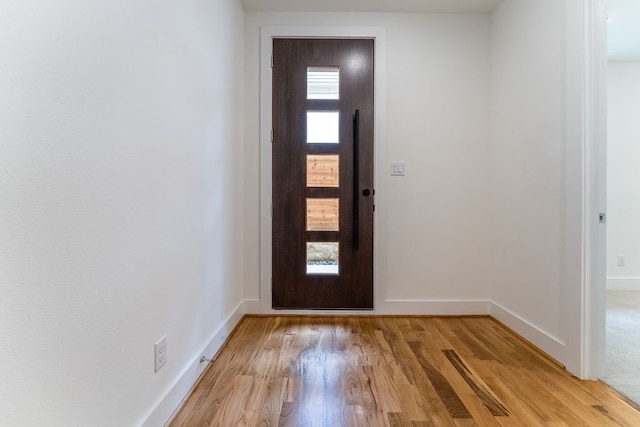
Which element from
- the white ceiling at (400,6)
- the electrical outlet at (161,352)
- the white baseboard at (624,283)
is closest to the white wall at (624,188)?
the white baseboard at (624,283)

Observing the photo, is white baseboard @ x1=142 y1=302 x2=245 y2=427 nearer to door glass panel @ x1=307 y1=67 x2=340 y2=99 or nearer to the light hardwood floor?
the light hardwood floor

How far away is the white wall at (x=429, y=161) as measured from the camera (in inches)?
103

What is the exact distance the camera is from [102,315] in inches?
37.5

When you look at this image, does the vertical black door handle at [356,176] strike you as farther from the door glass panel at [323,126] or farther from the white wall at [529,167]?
the white wall at [529,167]

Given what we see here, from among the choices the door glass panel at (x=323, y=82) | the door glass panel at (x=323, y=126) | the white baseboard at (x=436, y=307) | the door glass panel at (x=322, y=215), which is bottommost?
the white baseboard at (x=436, y=307)

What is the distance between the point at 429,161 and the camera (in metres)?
2.64

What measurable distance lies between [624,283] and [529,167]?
2.47 metres

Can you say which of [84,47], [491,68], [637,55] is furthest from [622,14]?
[84,47]

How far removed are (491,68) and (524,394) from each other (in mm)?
2348

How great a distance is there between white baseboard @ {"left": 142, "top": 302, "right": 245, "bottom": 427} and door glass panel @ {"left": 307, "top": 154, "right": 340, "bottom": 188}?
50.7 inches

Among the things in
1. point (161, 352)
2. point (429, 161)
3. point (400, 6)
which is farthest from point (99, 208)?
point (400, 6)

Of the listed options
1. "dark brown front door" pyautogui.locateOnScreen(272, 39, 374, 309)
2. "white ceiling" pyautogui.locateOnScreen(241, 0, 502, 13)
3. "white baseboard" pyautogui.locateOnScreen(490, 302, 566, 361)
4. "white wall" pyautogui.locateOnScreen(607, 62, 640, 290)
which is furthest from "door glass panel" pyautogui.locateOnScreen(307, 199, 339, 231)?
"white wall" pyautogui.locateOnScreen(607, 62, 640, 290)

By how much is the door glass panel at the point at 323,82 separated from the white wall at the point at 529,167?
1267 mm

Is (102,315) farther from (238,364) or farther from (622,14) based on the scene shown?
(622,14)
